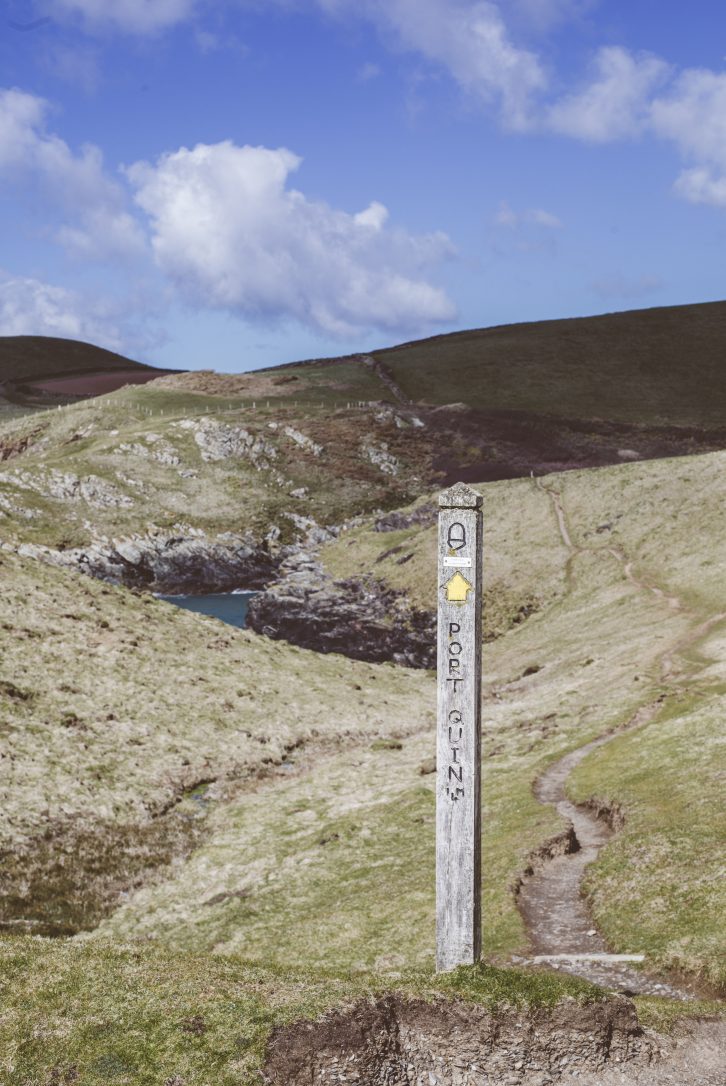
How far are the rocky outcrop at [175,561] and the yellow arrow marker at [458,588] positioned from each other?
114269mm

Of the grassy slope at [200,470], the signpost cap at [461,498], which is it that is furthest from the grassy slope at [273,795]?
the grassy slope at [200,470]

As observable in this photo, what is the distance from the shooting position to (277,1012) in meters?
15.6

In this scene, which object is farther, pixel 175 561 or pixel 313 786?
pixel 175 561

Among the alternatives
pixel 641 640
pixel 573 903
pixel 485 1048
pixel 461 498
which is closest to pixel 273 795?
pixel 573 903

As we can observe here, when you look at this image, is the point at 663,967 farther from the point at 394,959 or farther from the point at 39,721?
the point at 39,721

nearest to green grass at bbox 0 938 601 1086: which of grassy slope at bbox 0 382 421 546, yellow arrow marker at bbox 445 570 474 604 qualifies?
yellow arrow marker at bbox 445 570 474 604

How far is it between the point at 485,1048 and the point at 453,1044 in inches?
19.7

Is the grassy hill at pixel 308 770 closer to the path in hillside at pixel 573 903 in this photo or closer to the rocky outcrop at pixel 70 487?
the path in hillside at pixel 573 903

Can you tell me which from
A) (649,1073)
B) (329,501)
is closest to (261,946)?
(649,1073)

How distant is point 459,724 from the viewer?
54.4 ft

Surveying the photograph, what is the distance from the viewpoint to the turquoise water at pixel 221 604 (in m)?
110

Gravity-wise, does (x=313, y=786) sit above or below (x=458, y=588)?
below

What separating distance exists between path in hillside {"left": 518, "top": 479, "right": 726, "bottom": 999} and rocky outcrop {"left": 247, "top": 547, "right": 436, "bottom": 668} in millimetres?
44835

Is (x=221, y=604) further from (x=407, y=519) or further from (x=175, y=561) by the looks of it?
(x=407, y=519)
